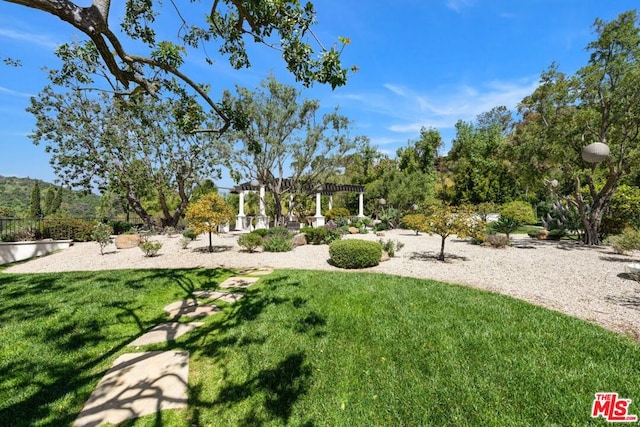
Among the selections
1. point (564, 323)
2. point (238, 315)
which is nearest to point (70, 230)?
point (238, 315)

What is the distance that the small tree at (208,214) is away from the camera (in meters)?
10.6

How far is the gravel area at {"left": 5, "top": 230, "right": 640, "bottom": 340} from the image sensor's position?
489cm

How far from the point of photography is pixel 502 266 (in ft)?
26.5

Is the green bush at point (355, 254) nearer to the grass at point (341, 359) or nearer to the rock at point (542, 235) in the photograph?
the grass at point (341, 359)

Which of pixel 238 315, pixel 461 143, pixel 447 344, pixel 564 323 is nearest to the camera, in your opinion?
pixel 447 344

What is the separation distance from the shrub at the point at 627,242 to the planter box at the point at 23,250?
21540 millimetres

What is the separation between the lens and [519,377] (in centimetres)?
267

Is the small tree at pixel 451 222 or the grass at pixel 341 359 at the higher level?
the small tree at pixel 451 222

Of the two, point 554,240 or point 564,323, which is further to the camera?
point 554,240

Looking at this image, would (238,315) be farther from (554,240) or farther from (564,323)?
(554,240)

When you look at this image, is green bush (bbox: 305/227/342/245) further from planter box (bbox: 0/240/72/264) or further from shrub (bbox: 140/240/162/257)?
planter box (bbox: 0/240/72/264)

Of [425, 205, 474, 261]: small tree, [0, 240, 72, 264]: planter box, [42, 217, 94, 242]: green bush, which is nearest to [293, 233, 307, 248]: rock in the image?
[425, 205, 474, 261]: small tree

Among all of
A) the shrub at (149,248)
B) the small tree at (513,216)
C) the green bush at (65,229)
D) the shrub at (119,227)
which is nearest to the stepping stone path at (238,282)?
the shrub at (149,248)

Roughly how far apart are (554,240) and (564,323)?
1344 centimetres
